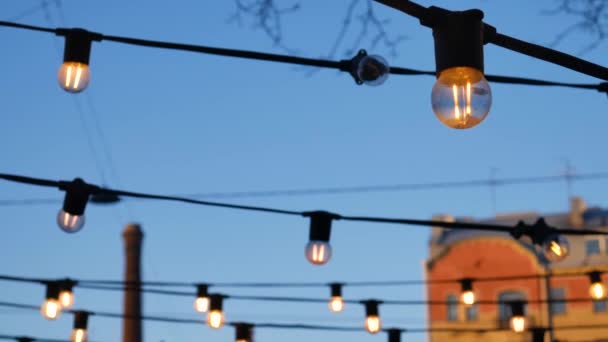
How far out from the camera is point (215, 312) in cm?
1748

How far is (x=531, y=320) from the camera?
44000mm

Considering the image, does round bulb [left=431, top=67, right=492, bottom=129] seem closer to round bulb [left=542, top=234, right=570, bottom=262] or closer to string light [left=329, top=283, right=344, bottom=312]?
round bulb [left=542, top=234, right=570, bottom=262]

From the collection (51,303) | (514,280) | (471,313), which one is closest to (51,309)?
(51,303)

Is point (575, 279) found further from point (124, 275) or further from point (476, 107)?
point (476, 107)

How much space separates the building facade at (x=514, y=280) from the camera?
Result: 43.9 metres

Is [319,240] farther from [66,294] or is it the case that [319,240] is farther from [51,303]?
[66,294]

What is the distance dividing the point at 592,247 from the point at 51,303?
3276cm

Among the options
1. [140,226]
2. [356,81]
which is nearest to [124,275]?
[140,226]

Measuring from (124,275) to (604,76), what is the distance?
47.5 meters

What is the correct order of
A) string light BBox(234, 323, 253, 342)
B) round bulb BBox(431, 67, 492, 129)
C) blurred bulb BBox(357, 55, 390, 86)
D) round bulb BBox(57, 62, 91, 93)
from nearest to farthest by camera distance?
1. round bulb BBox(431, 67, 492, 129)
2. round bulb BBox(57, 62, 91, 93)
3. blurred bulb BBox(357, 55, 390, 86)
4. string light BBox(234, 323, 253, 342)

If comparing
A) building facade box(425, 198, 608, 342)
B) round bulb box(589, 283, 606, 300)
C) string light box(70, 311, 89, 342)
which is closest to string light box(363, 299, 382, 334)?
round bulb box(589, 283, 606, 300)

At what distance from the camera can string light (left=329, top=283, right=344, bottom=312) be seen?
18578mm

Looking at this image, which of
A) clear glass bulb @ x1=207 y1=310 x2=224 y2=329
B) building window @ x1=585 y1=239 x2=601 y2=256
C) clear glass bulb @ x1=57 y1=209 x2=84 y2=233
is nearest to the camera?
clear glass bulb @ x1=57 y1=209 x2=84 y2=233

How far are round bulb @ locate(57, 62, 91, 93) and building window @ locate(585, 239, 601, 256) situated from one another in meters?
40.5
